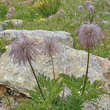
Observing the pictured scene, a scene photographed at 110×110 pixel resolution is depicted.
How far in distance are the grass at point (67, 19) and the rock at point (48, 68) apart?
159 cm

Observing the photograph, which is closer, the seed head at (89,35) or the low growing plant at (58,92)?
the seed head at (89,35)

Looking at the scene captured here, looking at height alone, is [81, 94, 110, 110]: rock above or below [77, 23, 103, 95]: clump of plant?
below

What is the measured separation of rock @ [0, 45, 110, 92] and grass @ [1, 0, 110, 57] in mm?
1588

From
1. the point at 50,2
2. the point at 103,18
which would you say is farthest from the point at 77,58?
the point at 50,2

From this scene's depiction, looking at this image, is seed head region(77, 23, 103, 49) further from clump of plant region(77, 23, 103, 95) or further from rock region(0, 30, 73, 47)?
rock region(0, 30, 73, 47)

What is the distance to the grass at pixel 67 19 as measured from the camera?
316 inches

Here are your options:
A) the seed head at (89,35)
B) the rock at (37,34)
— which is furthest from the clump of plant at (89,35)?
the rock at (37,34)

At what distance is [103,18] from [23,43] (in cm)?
794

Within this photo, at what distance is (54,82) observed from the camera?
117 inches

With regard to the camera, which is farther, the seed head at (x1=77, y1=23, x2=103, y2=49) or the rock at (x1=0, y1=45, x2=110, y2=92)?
the rock at (x1=0, y1=45, x2=110, y2=92)

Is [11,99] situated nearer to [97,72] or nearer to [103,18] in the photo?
[97,72]

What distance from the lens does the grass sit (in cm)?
803

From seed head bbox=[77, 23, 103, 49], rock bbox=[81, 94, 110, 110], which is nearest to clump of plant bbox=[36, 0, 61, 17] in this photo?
rock bbox=[81, 94, 110, 110]

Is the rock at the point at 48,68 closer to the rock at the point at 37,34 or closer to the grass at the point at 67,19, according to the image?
the rock at the point at 37,34
